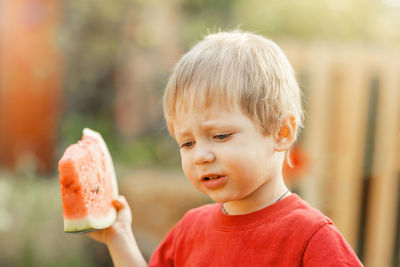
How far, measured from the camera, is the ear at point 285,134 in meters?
1.77

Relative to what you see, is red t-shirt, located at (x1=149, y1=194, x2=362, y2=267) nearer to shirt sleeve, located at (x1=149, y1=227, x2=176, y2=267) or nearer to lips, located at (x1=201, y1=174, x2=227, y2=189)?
shirt sleeve, located at (x1=149, y1=227, x2=176, y2=267)

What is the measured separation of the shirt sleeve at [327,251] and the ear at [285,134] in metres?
0.34

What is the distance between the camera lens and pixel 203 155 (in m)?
1.66

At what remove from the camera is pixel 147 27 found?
965cm

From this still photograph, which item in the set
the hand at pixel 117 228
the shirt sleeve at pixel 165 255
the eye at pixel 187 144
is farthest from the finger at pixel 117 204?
the eye at pixel 187 144

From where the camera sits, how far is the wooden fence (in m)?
4.52

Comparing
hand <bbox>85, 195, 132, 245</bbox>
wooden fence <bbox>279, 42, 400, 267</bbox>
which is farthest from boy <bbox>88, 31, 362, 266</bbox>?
wooden fence <bbox>279, 42, 400, 267</bbox>

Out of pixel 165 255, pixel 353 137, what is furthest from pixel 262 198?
pixel 353 137

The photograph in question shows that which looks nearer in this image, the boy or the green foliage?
the boy

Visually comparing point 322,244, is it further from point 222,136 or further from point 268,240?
point 222,136

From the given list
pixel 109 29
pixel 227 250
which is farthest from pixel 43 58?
pixel 227 250

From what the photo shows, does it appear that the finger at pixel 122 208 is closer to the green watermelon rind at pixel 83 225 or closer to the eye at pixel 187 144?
the green watermelon rind at pixel 83 225

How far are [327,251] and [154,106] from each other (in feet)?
27.6

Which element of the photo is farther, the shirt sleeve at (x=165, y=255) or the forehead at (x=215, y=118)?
the shirt sleeve at (x=165, y=255)
